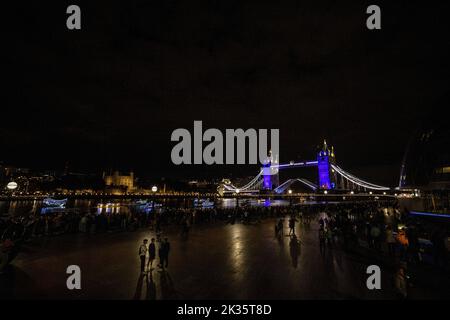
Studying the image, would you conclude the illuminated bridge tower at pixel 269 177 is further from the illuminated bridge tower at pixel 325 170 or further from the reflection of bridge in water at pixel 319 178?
the illuminated bridge tower at pixel 325 170

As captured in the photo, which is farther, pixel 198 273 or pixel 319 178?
pixel 319 178

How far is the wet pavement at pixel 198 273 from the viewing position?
689cm

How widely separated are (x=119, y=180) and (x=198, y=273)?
6658 inches

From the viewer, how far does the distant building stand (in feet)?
516

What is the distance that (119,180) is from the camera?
528 ft

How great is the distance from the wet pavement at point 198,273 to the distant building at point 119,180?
158214 millimetres

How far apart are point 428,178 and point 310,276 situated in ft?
139

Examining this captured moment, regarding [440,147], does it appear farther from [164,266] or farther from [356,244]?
[164,266]

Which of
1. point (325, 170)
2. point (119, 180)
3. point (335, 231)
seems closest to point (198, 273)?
point (335, 231)

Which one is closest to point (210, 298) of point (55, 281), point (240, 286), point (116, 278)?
point (240, 286)

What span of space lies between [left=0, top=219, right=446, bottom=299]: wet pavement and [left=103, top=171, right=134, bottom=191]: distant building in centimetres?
15821

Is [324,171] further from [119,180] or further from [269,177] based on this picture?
[119,180]
